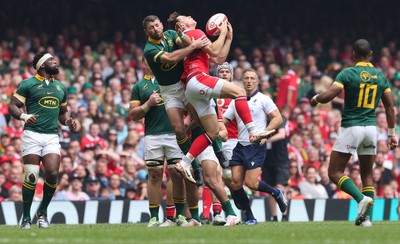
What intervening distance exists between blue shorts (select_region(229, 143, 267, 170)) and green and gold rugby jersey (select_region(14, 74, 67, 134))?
9.63 ft

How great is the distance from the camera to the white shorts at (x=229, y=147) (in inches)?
690

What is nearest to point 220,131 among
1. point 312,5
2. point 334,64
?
point 334,64

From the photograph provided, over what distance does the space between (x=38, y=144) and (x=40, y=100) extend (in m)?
0.63

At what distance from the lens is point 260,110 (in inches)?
674

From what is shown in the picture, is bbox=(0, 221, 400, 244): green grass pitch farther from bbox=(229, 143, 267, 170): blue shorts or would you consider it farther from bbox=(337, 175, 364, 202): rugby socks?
bbox=(229, 143, 267, 170): blue shorts

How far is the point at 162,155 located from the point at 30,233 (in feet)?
9.52

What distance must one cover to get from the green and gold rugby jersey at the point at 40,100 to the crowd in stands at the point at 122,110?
15.4 ft

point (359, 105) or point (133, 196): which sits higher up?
point (359, 105)

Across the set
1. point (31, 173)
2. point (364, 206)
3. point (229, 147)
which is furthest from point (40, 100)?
point (364, 206)

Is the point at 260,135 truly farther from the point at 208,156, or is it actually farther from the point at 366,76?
the point at 366,76

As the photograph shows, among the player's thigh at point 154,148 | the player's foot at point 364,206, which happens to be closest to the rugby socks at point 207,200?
the player's thigh at point 154,148

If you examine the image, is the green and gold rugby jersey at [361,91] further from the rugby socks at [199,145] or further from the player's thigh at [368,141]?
the rugby socks at [199,145]

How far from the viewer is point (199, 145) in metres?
14.6

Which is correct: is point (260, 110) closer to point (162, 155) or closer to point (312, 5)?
point (162, 155)
